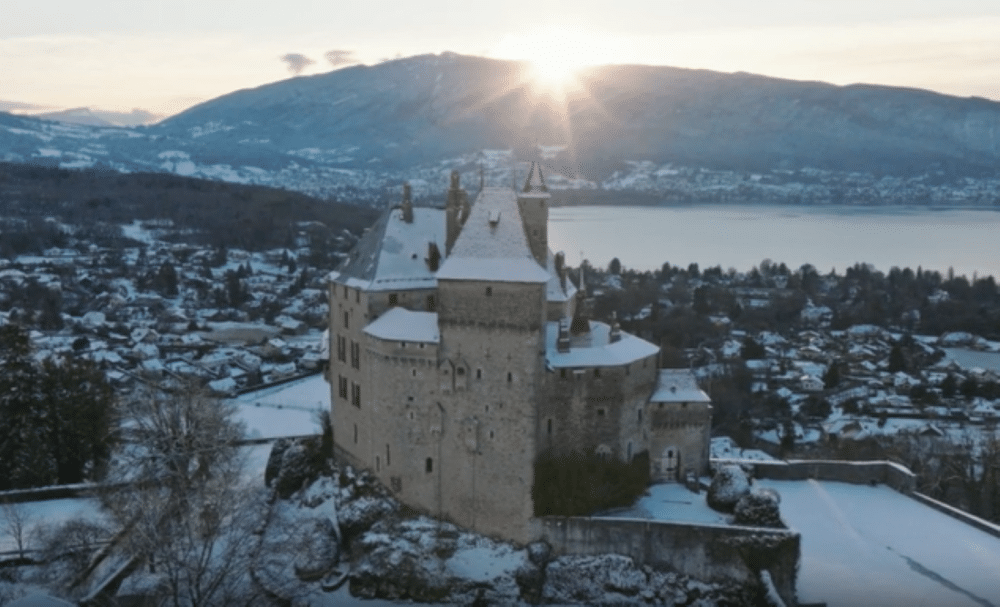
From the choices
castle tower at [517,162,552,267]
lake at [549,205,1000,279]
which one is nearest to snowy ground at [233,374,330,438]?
castle tower at [517,162,552,267]

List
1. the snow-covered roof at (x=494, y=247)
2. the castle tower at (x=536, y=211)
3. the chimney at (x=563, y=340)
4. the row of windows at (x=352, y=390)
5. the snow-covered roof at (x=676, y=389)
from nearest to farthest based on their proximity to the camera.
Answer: the snow-covered roof at (x=494, y=247)
the chimney at (x=563, y=340)
the castle tower at (x=536, y=211)
the snow-covered roof at (x=676, y=389)
the row of windows at (x=352, y=390)

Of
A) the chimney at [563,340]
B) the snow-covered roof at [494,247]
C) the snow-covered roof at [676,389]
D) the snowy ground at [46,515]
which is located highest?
the snow-covered roof at [494,247]

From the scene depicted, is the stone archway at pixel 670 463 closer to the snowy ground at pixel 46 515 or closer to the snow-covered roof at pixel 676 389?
the snow-covered roof at pixel 676 389

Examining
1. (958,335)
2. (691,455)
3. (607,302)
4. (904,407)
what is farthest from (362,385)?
(958,335)

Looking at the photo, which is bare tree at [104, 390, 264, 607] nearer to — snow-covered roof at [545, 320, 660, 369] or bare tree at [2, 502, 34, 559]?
bare tree at [2, 502, 34, 559]

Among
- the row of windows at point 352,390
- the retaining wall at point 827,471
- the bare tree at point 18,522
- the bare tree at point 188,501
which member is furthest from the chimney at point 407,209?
the bare tree at point 18,522

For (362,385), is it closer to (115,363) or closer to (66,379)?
(66,379)
